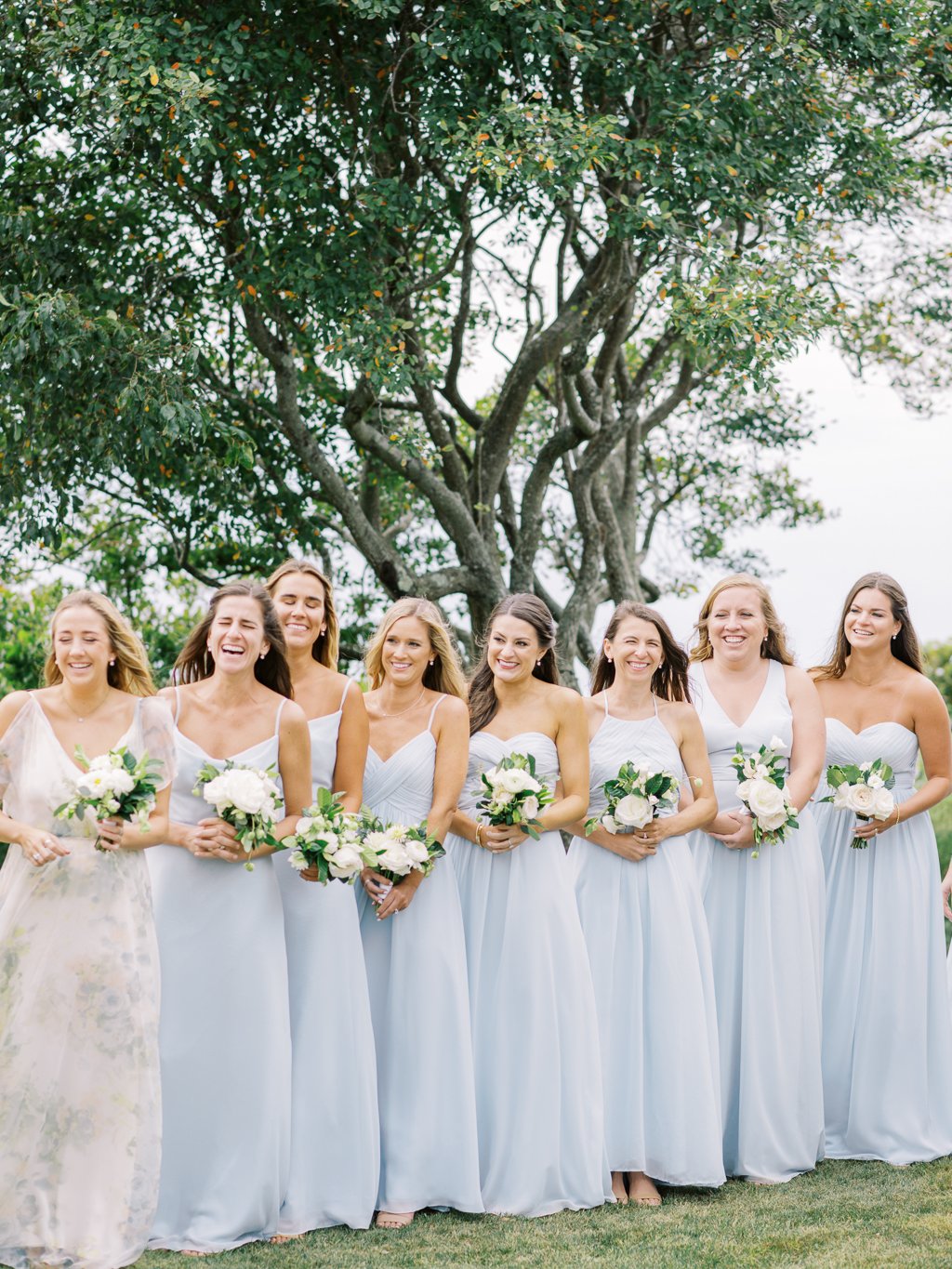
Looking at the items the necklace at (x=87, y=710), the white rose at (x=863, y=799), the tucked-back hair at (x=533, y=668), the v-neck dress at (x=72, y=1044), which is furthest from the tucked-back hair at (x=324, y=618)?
the white rose at (x=863, y=799)

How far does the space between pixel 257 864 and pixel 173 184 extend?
8.03 m

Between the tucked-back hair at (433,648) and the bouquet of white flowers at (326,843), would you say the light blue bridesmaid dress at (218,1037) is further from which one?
the tucked-back hair at (433,648)

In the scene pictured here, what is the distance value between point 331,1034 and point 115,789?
1.45 metres

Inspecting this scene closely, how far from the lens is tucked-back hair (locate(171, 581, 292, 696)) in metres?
5.64

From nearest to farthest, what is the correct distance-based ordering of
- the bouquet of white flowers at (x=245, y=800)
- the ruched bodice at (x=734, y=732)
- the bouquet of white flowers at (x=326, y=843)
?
the bouquet of white flowers at (x=245, y=800) < the bouquet of white flowers at (x=326, y=843) < the ruched bodice at (x=734, y=732)

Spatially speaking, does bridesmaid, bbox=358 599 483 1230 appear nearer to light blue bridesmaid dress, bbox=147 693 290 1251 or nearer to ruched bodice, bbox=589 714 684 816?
light blue bridesmaid dress, bbox=147 693 290 1251

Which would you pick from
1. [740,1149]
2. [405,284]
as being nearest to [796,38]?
[405,284]

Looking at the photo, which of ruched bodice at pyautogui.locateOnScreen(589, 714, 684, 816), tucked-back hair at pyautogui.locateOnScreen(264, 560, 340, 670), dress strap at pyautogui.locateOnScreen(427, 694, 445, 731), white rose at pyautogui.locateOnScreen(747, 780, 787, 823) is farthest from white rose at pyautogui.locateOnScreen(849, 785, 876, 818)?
tucked-back hair at pyautogui.locateOnScreen(264, 560, 340, 670)

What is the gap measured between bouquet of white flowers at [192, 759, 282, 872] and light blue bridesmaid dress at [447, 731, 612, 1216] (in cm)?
111

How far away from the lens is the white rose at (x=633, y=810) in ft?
19.5

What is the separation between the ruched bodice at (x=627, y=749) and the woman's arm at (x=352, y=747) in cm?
106

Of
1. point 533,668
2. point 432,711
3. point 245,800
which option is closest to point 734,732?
point 533,668

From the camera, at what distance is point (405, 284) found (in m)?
11.8

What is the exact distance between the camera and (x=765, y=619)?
21.9 ft
